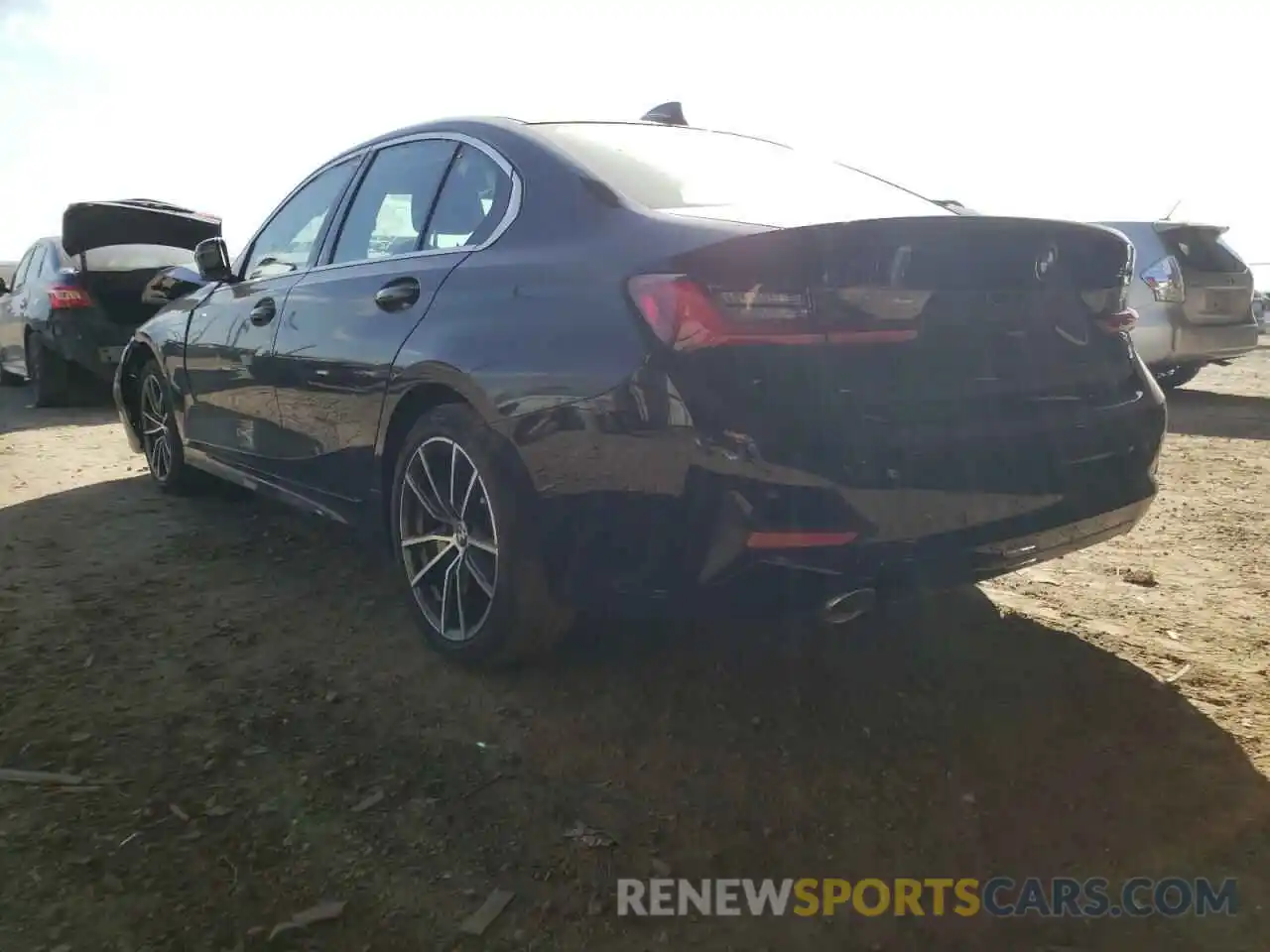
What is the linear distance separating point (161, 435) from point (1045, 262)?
4490 millimetres

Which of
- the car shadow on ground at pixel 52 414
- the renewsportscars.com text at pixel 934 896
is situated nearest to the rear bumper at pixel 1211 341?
the renewsportscars.com text at pixel 934 896

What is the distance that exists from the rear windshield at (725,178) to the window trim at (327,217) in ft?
3.53

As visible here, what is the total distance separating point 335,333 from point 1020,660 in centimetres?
243

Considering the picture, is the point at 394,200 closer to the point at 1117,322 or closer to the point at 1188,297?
the point at 1117,322

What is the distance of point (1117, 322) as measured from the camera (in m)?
2.91

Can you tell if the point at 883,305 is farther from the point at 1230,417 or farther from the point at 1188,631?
the point at 1230,417

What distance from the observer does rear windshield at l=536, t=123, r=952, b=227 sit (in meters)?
2.70

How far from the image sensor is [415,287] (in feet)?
10.6

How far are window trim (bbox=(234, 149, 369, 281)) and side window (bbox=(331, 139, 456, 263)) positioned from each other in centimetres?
10

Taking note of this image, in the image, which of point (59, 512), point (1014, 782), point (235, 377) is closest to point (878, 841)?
point (1014, 782)

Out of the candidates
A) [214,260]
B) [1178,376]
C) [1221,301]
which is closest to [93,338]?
[214,260]

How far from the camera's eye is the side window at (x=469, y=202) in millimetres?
3141

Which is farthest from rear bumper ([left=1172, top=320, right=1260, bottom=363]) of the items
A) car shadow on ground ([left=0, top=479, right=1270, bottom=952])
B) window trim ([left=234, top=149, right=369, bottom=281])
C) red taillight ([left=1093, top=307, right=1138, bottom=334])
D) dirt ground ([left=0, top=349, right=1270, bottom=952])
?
window trim ([left=234, top=149, right=369, bottom=281])

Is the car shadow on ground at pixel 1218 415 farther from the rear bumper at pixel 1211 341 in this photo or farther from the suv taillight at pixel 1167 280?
the suv taillight at pixel 1167 280
